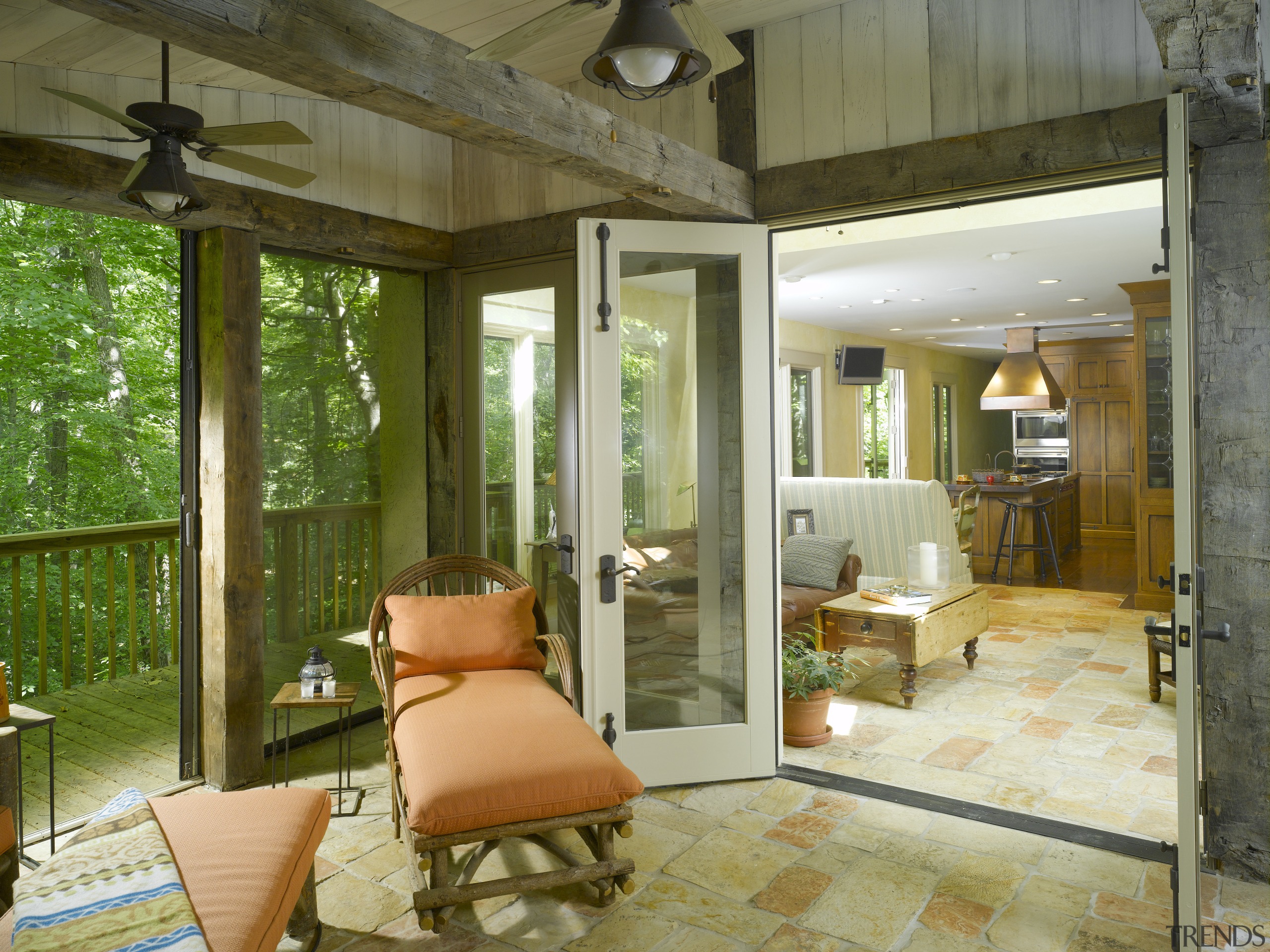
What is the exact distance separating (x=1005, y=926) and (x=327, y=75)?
287 cm

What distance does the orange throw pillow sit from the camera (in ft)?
10.8

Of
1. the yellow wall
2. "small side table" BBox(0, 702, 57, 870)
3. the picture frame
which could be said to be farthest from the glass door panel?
the yellow wall

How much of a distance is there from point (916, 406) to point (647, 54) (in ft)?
36.2

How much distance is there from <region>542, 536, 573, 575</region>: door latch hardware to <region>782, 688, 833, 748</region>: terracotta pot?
1197mm

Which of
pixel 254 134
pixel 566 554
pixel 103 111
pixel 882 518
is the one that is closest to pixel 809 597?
pixel 882 518

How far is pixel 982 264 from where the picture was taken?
6.71 metres

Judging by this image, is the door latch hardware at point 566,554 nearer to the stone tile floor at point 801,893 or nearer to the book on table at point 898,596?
the stone tile floor at point 801,893

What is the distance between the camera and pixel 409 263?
4.35 metres

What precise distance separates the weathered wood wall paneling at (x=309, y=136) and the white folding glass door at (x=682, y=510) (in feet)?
4.41

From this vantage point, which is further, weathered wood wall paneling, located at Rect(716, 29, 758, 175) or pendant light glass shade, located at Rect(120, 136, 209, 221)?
weathered wood wall paneling, located at Rect(716, 29, 758, 175)

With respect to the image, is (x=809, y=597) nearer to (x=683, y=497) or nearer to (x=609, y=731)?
(x=683, y=497)

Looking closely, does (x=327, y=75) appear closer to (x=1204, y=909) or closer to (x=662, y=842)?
(x=662, y=842)

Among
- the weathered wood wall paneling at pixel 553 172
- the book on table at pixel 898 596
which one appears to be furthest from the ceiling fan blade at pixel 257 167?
the book on table at pixel 898 596

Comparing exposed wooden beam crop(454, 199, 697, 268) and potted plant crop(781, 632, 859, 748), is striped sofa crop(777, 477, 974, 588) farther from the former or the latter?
exposed wooden beam crop(454, 199, 697, 268)
